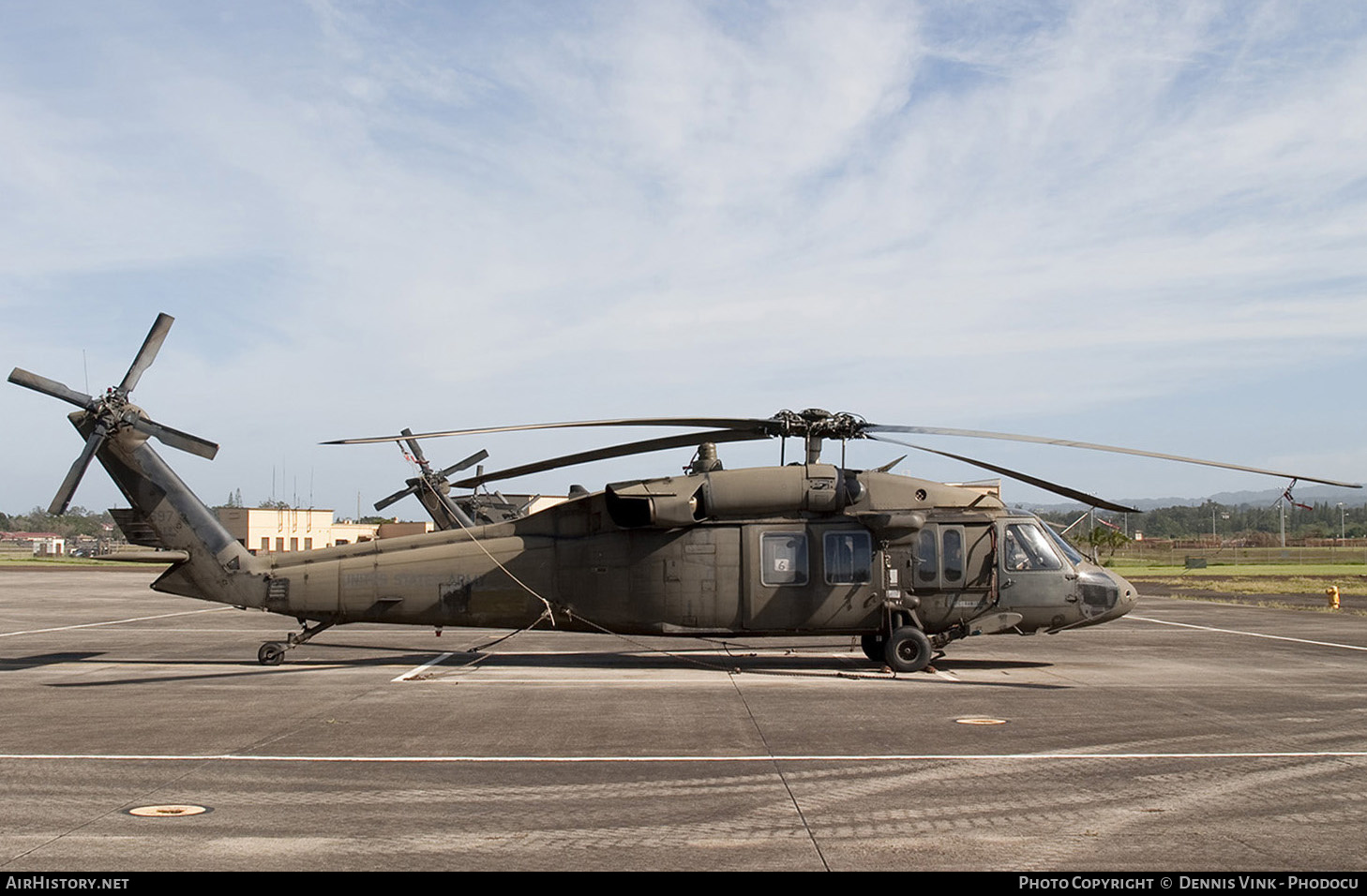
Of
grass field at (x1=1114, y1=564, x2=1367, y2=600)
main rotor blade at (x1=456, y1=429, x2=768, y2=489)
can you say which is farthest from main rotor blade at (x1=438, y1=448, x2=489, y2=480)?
grass field at (x1=1114, y1=564, x2=1367, y2=600)

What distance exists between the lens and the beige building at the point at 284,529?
9125cm

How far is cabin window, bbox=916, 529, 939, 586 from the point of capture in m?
18.1

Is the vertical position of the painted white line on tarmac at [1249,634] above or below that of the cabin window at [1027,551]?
below

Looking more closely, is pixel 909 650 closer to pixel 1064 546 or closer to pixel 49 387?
pixel 1064 546

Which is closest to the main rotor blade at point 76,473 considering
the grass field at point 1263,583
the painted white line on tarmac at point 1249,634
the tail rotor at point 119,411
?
the tail rotor at point 119,411

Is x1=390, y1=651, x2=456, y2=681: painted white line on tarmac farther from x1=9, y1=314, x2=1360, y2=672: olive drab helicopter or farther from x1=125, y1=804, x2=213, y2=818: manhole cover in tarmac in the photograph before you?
x1=125, y1=804, x2=213, y2=818: manhole cover in tarmac

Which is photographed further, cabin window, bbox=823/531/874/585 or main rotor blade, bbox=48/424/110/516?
cabin window, bbox=823/531/874/585

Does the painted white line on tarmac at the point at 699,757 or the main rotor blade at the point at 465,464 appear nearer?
the painted white line on tarmac at the point at 699,757

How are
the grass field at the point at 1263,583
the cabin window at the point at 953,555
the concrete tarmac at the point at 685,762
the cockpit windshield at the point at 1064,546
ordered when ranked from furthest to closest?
the grass field at the point at 1263,583, the cockpit windshield at the point at 1064,546, the cabin window at the point at 953,555, the concrete tarmac at the point at 685,762

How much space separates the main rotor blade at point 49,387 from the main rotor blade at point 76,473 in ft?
1.65

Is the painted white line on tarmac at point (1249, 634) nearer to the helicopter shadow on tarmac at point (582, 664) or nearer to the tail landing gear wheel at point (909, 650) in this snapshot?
the helicopter shadow on tarmac at point (582, 664)

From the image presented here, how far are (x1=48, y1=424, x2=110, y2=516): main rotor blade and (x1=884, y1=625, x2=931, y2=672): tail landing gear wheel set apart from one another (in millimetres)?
13034

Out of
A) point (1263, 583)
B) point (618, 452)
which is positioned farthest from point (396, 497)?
point (1263, 583)

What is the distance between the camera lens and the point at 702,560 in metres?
18.0
